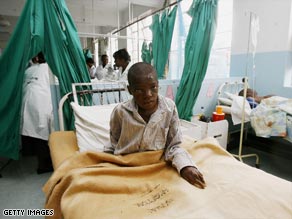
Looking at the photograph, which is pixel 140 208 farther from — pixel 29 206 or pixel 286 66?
pixel 286 66

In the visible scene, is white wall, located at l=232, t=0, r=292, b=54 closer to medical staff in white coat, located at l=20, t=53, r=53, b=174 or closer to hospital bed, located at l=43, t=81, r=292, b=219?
hospital bed, located at l=43, t=81, r=292, b=219

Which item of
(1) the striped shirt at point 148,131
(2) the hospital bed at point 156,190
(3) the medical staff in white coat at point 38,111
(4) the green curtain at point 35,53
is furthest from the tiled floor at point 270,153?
(3) the medical staff in white coat at point 38,111

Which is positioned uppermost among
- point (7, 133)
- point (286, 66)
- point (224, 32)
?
point (224, 32)

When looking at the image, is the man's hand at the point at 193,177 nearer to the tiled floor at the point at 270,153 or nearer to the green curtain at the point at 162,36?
the tiled floor at the point at 270,153

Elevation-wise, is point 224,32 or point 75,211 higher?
point 224,32

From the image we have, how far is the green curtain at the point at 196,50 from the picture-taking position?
2297 mm

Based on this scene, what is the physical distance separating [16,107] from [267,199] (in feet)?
7.48

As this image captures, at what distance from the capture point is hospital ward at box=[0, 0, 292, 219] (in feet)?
3.11

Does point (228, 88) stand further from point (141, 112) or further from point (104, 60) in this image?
point (141, 112)

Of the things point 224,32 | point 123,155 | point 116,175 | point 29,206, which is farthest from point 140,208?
point 224,32

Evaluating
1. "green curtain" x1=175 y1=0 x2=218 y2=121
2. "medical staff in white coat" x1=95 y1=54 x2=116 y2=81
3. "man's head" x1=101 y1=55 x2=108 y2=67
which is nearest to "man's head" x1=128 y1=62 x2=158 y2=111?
"green curtain" x1=175 y1=0 x2=218 y2=121

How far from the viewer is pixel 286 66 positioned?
281cm

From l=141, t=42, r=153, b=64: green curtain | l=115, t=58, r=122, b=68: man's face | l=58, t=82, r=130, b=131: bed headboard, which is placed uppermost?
l=141, t=42, r=153, b=64: green curtain

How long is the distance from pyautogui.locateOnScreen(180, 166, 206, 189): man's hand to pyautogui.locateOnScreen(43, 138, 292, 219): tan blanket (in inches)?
1.0
